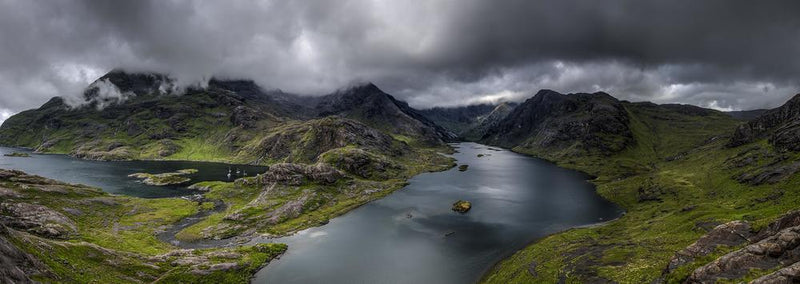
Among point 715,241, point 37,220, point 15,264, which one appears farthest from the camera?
point 37,220

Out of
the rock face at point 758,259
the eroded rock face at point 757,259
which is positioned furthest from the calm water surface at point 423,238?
the eroded rock face at point 757,259

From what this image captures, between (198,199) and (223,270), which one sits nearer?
(223,270)

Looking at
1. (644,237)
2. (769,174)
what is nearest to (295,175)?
(644,237)

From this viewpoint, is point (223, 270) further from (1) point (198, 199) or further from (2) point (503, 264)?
(1) point (198, 199)

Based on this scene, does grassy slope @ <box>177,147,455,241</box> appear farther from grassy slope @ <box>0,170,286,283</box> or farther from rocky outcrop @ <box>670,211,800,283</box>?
rocky outcrop @ <box>670,211,800,283</box>

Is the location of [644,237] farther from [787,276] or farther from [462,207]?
[462,207]

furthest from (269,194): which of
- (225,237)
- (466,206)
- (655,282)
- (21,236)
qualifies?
(655,282)

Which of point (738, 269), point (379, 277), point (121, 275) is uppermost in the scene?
point (738, 269)
